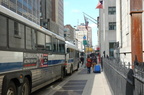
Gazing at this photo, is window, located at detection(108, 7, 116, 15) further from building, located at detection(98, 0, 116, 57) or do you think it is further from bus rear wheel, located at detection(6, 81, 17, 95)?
bus rear wheel, located at detection(6, 81, 17, 95)

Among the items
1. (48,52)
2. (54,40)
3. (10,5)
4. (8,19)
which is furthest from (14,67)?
(10,5)

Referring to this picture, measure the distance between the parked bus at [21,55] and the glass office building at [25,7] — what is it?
55.5m

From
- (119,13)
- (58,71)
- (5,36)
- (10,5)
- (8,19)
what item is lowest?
(58,71)

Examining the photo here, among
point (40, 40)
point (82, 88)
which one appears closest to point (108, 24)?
point (82, 88)

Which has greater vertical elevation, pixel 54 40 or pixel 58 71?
pixel 54 40

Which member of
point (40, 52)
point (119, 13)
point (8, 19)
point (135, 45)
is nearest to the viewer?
point (8, 19)

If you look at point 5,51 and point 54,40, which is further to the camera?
point 54,40

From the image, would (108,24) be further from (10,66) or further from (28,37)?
(10,66)

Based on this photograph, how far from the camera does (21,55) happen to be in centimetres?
816

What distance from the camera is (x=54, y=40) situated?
570 inches

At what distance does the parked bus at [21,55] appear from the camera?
6782 millimetres

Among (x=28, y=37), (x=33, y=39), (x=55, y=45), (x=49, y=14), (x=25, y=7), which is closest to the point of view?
(x=28, y=37)

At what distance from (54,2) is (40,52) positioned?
148 m

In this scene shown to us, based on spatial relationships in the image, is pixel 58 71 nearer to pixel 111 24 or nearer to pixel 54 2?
pixel 111 24
